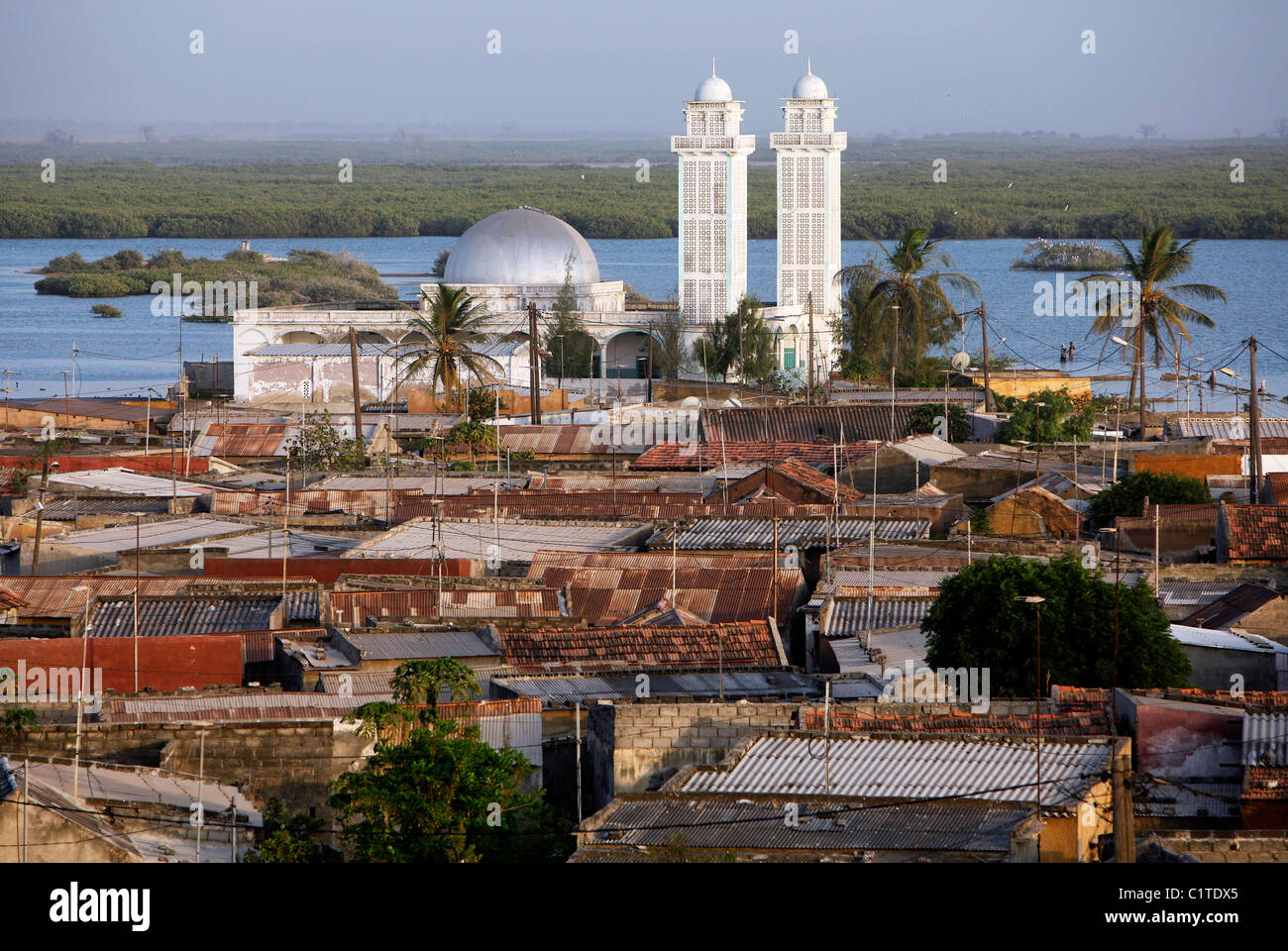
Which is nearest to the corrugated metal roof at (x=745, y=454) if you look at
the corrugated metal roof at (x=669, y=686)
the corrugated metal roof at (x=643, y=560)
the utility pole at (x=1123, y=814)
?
the corrugated metal roof at (x=643, y=560)

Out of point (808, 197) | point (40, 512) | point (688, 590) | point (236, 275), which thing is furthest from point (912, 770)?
point (236, 275)

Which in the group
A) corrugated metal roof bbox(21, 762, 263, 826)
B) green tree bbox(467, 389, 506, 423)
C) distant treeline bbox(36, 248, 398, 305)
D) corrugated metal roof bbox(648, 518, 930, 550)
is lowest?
corrugated metal roof bbox(21, 762, 263, 826)

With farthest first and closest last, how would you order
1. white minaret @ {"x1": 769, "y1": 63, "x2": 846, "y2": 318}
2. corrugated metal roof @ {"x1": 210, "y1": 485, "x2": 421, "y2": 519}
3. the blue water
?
the blue water, white minaret @ {"x1": 769, "y1": 63, "x2": 846, "y2": 318}, corrugated metal roof @ {"x1": 210, "y1": 485, "x2": 421, "y2": 519}

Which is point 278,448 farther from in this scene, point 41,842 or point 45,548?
point 41,842

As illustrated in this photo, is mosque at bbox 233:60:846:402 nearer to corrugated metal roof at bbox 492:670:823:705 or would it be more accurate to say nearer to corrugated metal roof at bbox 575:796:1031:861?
corrugated metal roof at bbox 492:670:823:705

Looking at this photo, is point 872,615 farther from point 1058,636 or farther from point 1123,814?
point 1123,814

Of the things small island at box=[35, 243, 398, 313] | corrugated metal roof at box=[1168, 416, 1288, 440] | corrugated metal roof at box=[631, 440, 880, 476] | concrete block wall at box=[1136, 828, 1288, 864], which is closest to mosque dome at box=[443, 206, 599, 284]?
corrugated metal roof at box=[631, 440, 880, 476]

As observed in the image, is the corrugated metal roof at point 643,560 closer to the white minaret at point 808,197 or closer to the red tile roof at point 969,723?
the red tile roof at point 969,723
